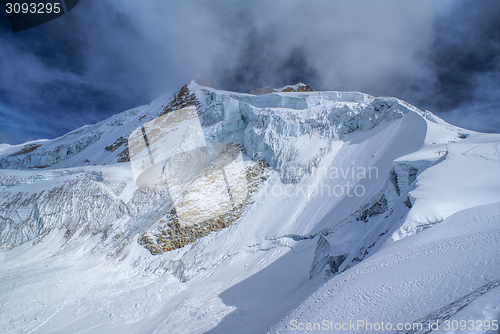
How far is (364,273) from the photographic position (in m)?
4.89

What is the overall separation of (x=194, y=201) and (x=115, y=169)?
12.8 m

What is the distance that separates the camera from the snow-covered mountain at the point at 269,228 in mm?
4305

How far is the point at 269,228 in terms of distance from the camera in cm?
1841
